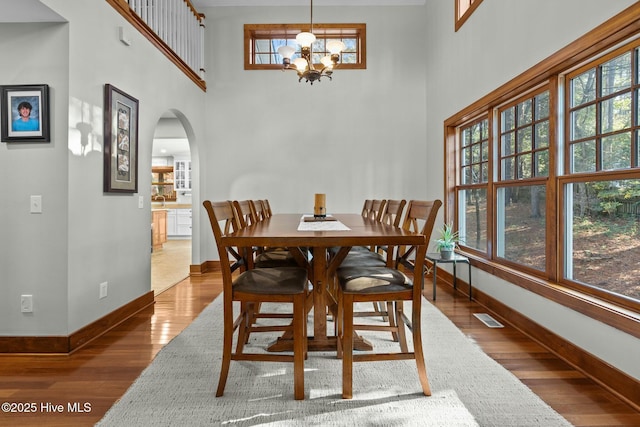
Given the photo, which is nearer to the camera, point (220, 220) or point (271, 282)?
point (271, 282)

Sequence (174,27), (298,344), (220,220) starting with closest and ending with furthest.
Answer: (298,344)
(220,220)
(174,27)

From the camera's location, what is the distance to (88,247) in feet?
8.87

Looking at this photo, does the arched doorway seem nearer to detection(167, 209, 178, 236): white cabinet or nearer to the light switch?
detection(167, 209, 178, 236): white cabinet

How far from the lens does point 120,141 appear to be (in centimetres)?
311

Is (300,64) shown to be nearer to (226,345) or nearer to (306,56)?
(306,56)

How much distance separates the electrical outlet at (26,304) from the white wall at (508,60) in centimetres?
354

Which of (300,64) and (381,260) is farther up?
(300,64)

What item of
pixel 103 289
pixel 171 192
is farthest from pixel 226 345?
pixel 171 192

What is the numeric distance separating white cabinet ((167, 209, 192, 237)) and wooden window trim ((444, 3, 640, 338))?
8.37 meters

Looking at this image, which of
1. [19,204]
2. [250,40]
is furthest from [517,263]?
Result: [250,40]

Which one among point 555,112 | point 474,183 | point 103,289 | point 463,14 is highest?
point 463,14

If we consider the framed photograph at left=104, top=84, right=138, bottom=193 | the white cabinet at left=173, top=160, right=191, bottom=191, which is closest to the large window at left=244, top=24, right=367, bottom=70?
the framed photograph at left=104, top=84, right=138, bottom=193

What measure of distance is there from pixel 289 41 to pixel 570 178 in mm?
4538

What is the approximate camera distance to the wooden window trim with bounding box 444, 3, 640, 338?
1.89 meters
